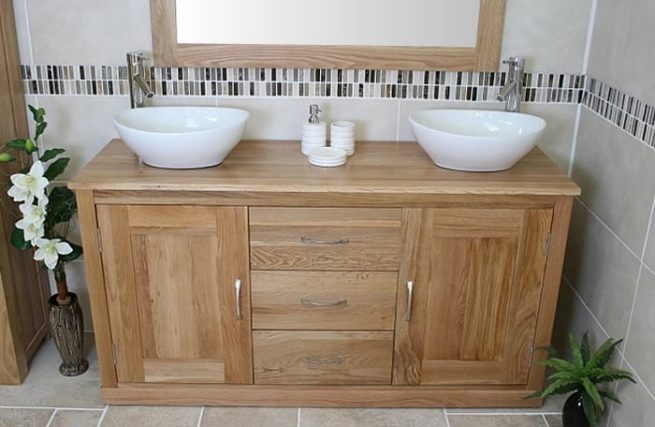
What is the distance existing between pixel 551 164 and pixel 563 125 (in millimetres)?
301

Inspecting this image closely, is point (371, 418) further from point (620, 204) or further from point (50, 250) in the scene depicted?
point (50, 250)

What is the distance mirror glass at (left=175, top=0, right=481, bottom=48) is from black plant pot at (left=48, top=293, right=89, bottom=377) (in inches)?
38.8

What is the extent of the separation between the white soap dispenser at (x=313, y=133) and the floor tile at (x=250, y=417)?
2.79ft

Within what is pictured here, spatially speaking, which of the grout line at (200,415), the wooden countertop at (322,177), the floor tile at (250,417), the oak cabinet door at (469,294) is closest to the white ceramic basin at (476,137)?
the wooden countertop at (322,177)

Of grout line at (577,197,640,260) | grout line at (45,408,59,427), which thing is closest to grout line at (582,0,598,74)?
grout line at (577,197,640,260)

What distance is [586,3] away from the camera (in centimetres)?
228

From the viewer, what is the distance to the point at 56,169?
2270 millimetres

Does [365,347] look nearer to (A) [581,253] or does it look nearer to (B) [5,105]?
(A) [581,253]

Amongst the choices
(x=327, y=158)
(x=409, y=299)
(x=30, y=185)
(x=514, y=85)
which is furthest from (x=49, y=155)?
(x=514, y=85)

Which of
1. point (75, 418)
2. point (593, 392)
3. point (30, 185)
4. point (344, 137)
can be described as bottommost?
point (75, 418)

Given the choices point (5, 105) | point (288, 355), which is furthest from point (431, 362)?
point (5, 105)

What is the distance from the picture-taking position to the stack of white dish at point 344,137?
2.25m

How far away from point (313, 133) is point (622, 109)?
0.94 metres

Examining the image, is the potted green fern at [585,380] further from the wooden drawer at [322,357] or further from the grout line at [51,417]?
the grout line at [51,417]
